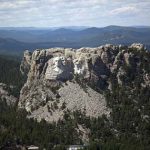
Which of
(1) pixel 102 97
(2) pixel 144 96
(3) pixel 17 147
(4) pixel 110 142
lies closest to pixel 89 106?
(1) pixel 102 97

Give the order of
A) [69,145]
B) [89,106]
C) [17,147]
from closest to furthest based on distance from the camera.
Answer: [17,147]
[69,145]
[89,106]

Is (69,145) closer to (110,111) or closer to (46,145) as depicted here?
(46,145)

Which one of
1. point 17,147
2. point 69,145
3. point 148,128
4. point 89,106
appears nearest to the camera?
point 17,147

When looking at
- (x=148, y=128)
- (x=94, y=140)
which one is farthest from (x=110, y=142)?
(x=148, y=128)

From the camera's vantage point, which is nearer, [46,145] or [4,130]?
[46,145]

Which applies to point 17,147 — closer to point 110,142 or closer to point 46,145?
point 46,145

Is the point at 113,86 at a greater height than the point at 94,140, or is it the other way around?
the point at 113,86
